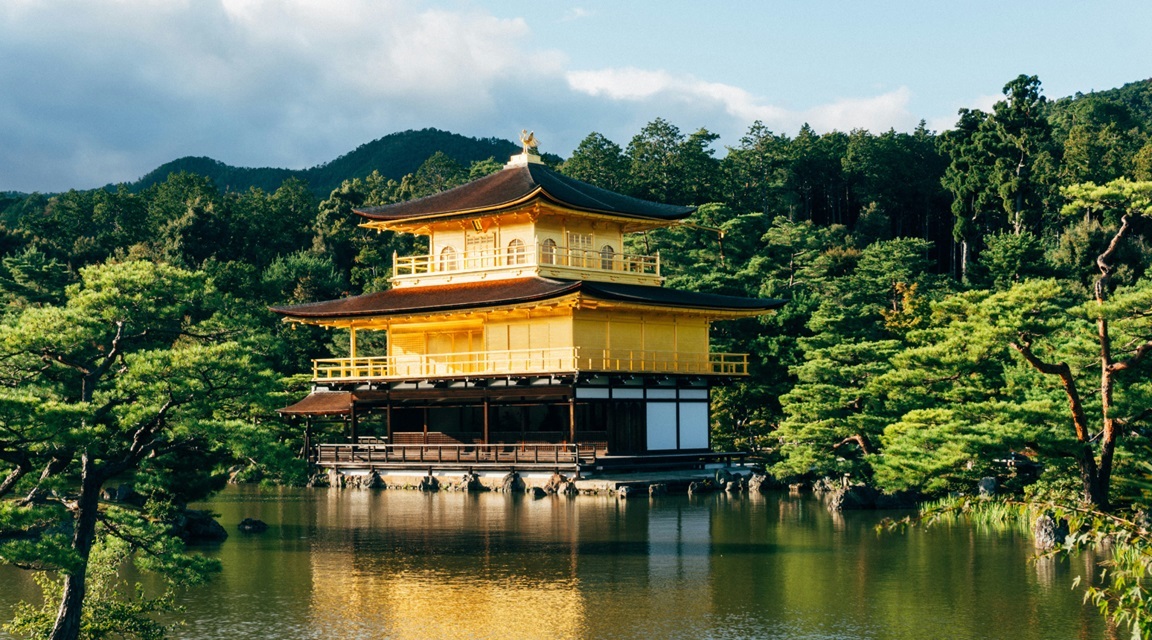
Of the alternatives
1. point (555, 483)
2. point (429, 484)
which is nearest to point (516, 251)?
point (429, 484)

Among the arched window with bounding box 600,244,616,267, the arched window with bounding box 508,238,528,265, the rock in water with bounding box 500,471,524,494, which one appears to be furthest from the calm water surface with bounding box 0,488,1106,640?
the arched window with bounding box 600,244,616,267

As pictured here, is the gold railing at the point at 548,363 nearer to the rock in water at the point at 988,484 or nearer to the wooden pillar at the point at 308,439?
the wooden pillar at the point at 308,439

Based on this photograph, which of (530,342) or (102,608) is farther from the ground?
(530,342)

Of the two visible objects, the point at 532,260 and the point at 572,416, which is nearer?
the point at 572,416

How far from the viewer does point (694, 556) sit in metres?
23.7

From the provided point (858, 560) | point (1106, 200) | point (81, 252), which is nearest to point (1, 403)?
point (858, 560)

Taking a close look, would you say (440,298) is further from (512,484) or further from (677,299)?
(677,299)

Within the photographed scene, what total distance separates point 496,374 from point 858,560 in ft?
56.5

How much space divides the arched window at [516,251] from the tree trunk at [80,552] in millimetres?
26271

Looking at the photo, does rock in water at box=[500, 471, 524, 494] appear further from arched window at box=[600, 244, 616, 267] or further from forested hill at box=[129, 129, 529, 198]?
forested hill at box=[129, 129, 529, 198]

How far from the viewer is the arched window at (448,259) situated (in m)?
43.5

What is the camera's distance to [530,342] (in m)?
39.8

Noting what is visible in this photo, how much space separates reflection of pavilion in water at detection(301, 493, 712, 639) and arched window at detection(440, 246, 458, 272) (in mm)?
12331

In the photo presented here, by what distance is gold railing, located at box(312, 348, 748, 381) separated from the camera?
125 feet
